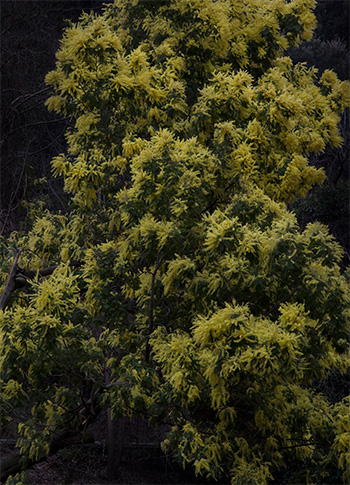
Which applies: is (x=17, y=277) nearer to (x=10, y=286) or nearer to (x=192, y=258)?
(x=10, y=286)

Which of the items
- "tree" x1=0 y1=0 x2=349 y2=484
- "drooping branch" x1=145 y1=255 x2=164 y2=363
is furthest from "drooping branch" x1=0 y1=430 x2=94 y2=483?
"drooping branch" x1=145 y1=255 x2=164 y2=363

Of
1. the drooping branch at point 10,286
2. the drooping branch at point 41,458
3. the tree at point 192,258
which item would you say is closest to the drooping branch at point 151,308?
the tree at point 192,258

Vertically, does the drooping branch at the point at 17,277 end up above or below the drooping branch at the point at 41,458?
above

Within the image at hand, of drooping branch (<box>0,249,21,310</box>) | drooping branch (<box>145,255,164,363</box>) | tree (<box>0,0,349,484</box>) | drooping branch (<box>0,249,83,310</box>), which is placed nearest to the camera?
tree (<box>0,0,349,484</box>)

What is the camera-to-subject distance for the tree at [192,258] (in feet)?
19.5

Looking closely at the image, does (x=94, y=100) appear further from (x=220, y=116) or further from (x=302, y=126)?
(x=302, y=126)

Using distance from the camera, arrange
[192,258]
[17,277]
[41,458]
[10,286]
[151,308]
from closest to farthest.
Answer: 1. [192,258]
2. [151,308]
3. [41,458]
4. [10,286]
5. [17,277]

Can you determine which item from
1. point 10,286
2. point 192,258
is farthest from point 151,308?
point 10,286

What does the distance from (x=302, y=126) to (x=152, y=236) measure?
9.44 feet

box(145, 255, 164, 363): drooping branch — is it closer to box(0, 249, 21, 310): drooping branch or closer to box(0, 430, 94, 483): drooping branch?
box(0, 430, 94, 483): drooping branch

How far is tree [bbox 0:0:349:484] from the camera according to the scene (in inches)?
234

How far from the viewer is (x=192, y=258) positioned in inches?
260

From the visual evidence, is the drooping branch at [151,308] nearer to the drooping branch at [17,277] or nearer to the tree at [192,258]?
the tree at [192,258]

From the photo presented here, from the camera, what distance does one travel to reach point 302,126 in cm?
814
